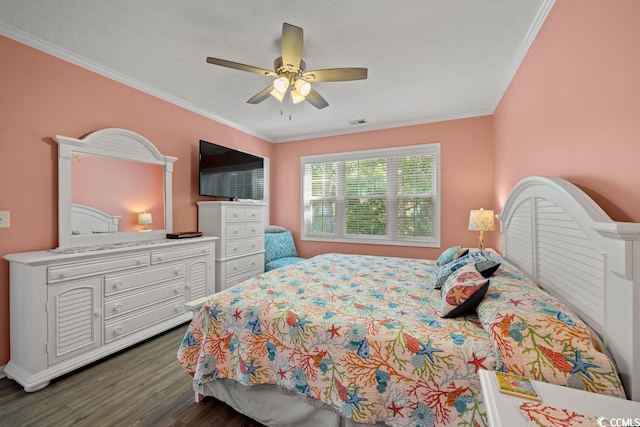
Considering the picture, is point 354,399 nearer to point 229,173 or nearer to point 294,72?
point 294,72

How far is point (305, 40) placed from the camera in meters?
2.07

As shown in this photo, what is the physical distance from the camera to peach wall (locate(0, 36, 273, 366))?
6.51 feet

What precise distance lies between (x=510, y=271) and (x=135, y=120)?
370 cm

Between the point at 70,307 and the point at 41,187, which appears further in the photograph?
the point at 41,187

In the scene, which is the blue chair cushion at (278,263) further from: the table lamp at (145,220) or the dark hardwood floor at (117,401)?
the dark hardwood floor at (117,401)

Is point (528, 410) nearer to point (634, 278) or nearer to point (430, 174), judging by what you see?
point (634, 278)

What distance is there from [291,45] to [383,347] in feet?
6.36

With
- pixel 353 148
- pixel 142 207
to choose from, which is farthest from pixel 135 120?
pixel 353 148

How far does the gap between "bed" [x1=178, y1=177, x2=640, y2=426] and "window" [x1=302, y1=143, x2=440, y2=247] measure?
1.91 m

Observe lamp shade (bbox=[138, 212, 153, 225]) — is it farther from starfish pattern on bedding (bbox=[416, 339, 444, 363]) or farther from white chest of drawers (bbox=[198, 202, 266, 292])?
starfish pattern on bedding (bbox=[416, 339, 444, 363])

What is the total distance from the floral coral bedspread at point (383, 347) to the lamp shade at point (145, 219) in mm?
1682

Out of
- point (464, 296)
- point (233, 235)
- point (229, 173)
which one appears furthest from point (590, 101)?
point (229, 173)

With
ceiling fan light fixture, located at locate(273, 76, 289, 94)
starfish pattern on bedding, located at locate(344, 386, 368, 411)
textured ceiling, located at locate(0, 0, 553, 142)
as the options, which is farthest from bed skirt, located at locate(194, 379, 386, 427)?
textured ceiling, located at locate(0, 0, 553, 142)

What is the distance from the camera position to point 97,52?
2254 millimetres
